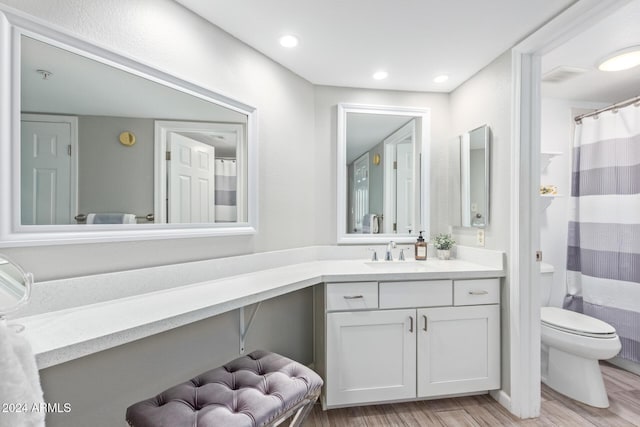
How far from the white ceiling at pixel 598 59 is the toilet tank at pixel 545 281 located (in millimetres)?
1448

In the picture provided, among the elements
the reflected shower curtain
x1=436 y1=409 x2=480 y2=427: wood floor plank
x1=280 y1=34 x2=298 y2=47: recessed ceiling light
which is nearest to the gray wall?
x1=280 y1=34 x2=298 y2=47: recessed ceiling light

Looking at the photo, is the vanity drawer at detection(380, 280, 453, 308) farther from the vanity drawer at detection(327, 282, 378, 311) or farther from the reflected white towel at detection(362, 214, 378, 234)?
the reflected white towel at detection(362, 214, 378, 234)

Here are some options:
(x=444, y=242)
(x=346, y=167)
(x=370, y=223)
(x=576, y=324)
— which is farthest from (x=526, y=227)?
(x=346, y=167)

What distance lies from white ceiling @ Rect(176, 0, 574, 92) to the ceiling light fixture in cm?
3

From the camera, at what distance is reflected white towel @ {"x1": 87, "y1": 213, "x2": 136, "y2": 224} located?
1.21m

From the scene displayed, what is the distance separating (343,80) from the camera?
2.31 metres

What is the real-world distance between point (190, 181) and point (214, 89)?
511 millimetres

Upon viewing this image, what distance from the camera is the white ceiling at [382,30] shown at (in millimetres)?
1531

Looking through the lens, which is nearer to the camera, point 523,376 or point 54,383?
point 54,383

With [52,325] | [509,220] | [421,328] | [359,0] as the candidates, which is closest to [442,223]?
[509,220]

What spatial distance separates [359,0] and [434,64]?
841mm

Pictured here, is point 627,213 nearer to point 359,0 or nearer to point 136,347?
point 359,0

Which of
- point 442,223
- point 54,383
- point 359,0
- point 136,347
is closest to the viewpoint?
point 54,383

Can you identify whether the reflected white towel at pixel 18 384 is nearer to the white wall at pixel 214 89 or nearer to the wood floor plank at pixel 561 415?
the white wall at pixel 214 89
